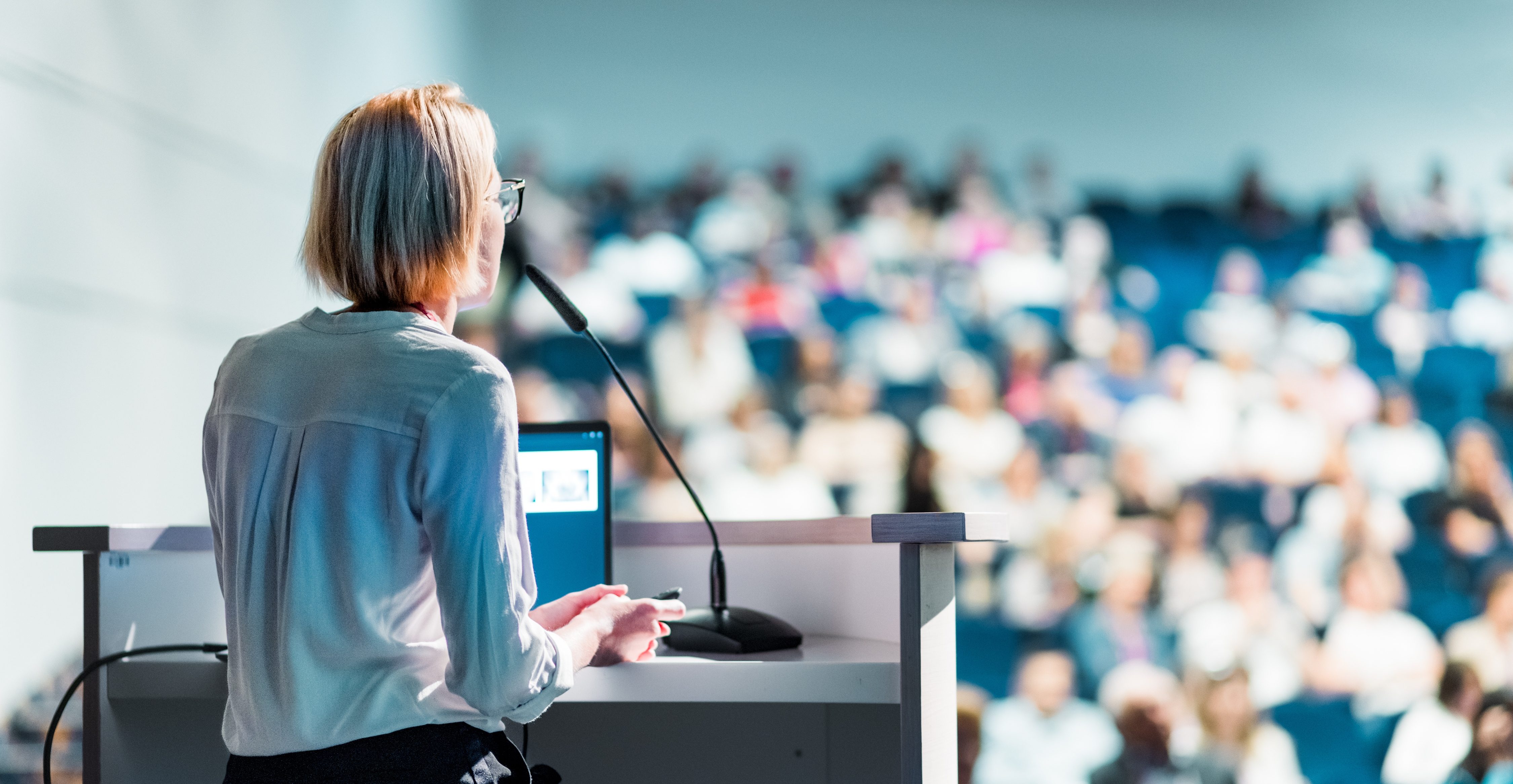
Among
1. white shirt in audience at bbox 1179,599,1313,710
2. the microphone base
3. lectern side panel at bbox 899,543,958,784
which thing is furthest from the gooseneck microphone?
white shirt in audience at bbox 1179,599,1313,710

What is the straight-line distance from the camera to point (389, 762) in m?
0.71

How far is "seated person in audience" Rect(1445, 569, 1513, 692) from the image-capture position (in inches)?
131

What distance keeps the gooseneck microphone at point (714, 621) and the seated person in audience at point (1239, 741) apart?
8.38 feet

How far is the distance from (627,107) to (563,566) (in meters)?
2.69

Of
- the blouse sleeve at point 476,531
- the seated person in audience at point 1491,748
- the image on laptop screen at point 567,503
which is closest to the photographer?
the blouse sleeve at point 476,531

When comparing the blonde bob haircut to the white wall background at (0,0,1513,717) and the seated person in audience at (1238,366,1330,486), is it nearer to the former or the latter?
the white wall background at (0,0,1513,717)

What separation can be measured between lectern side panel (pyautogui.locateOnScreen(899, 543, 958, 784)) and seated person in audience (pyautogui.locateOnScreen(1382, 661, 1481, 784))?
2963 mm

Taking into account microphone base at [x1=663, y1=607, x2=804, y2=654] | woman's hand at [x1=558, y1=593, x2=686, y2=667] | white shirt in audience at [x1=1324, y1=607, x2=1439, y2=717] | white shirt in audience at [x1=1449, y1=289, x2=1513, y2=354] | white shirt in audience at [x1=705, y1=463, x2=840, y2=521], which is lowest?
white shirt in audience at [x1=1324, y1=607, x2=1439, y2=717]

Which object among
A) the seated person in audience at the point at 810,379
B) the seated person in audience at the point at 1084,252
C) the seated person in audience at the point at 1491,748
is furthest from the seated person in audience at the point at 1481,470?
the seated person in audience at the point at 810,379

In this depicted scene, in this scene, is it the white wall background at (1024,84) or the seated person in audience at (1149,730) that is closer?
the seated person in audience at (1149,730)

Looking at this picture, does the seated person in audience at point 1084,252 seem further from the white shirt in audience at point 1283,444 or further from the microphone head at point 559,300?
the microphone head at point 559,300

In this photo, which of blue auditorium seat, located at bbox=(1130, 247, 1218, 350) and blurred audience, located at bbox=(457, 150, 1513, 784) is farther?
blue auditorium seat, located at bbox=(1130, 247, 1218, 350)

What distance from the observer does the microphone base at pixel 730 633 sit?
104cm

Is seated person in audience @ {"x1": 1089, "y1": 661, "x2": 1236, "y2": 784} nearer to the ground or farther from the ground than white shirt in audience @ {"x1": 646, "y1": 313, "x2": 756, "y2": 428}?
nearer to the ground
